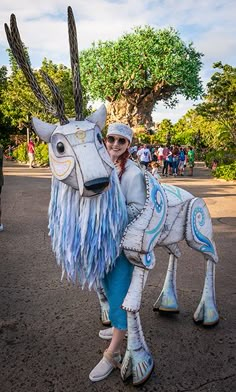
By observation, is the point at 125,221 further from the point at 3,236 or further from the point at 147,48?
the point at 147,48

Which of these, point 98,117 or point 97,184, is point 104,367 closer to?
point 97,184

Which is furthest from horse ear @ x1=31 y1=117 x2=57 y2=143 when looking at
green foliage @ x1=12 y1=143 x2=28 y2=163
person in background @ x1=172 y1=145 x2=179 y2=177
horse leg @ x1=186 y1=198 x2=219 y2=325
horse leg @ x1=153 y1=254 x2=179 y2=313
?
green foliage @ x1=12 y1=143 x2=28 y2=163

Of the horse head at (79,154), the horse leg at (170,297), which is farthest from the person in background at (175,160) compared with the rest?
the horse head at (79,154)

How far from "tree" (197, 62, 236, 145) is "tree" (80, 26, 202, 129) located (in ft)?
26.3

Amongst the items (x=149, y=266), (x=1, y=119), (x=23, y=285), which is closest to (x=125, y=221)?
(x=149, y=266)

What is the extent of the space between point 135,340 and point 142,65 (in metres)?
26.8

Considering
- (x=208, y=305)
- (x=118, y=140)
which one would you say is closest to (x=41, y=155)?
(x=208, y=305)

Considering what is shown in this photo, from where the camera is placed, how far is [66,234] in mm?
1924

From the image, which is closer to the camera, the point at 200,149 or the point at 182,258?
the point at 182,258

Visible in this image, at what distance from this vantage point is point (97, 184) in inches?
68.8

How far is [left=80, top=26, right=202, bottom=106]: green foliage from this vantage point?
24891 mm

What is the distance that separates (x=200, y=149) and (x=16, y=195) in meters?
27.4

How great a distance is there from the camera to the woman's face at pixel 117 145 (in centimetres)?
221

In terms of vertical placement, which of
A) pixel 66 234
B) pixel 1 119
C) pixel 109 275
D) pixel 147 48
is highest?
pixel 147 48
